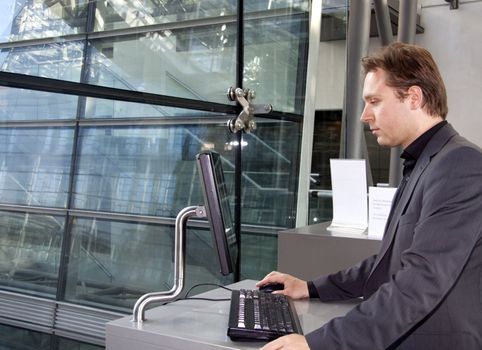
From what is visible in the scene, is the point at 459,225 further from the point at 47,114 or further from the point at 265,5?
the point at 265,5

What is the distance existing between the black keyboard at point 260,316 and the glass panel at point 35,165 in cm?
148

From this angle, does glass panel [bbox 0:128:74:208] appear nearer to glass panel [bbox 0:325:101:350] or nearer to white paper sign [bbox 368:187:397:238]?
glass panel [bbox 0:325:101:350]

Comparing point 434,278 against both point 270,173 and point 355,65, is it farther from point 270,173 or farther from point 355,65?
point 355,65

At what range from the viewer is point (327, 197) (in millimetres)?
5684

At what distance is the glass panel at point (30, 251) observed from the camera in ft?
8.84

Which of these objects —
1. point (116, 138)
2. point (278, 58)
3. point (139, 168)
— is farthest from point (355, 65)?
point (116, 138)

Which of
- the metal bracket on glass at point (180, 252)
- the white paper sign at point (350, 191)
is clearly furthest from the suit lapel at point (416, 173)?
the white paper sign at point (350, 191)

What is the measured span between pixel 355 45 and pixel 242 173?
1.83 m

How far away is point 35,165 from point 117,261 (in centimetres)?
81

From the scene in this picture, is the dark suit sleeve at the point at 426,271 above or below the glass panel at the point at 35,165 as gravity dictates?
Answer: below

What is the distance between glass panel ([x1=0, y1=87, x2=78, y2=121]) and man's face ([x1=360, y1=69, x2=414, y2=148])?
1706 mm

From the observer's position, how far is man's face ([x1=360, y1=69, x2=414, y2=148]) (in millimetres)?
1529

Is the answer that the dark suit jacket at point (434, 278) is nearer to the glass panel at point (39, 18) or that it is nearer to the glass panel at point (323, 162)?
the glass panel at point (39, 18)

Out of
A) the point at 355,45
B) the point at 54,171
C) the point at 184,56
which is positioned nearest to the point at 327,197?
the point at 355,45
